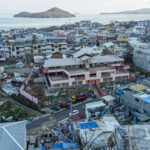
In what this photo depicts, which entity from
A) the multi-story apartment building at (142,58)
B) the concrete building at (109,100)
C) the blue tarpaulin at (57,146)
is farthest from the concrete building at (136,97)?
the multi-story apartment building at (142,58)

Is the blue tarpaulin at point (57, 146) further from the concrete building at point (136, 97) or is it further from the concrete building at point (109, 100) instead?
the concrete building at point (109, 100)

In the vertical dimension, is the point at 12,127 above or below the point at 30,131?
above

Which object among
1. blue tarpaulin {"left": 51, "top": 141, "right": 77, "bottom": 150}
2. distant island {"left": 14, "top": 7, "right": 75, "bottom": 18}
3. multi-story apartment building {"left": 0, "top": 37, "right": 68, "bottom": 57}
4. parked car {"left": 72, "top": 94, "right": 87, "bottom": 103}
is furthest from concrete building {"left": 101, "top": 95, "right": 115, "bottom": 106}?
distant island {"left": 14, "top": 7, "right": 75, "bottom": 18}

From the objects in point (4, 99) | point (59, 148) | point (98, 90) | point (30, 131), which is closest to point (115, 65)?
point (98, 90)

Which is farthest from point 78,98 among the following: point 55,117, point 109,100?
point 55,117

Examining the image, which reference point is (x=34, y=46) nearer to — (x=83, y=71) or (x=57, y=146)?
(x=83, y=71)

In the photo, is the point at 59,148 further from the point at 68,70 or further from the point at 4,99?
the point at 68,70

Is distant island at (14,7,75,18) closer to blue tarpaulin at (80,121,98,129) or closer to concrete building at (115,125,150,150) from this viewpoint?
blue tarpaulin at (80,121,98,129)
